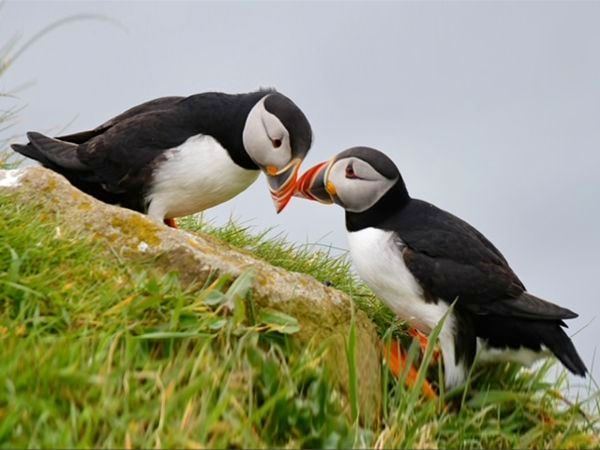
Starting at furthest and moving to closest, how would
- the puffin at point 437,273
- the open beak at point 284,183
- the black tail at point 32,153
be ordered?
1. the black tail at point 32,153
2. the open beak at point 284,183
3. the puffin at point 437,273

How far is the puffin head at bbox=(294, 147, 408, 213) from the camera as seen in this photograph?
589 centimetres

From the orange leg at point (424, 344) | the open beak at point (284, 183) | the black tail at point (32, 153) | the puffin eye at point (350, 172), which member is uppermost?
the puffin eye at point (350, 172)

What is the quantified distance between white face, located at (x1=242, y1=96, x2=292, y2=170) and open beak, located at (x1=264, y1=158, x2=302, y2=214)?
0.05 metres

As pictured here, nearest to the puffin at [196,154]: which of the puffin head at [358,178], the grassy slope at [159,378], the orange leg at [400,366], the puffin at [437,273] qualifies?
the puffin head at [358,178]

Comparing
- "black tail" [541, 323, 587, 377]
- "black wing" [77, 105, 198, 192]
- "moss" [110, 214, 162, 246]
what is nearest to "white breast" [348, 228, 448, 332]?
"black tail" [541, 323, 587, 377]

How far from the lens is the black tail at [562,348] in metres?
5.83

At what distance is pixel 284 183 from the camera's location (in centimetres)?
631

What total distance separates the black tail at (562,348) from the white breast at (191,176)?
2304 millimetres

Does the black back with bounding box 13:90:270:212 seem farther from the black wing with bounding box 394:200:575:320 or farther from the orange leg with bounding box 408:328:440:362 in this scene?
the orange leg with bounding box 408:328:440:362

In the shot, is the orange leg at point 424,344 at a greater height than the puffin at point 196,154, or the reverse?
the puffin at point 196,154

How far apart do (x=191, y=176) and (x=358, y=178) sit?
123 cm

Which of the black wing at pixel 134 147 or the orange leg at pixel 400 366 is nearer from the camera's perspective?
the orange leg at pixel 400 366

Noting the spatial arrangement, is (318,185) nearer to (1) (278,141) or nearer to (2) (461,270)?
(1) (278,141)

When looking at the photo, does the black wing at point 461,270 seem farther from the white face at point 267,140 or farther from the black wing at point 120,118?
the black wing at point 120,118
